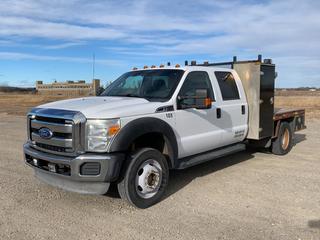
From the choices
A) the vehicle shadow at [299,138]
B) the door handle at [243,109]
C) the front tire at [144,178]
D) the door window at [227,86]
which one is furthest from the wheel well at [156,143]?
the vehicle shadow at [299,138]

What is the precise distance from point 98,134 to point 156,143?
1223mm

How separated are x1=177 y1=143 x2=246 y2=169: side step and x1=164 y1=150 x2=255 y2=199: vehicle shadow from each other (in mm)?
474

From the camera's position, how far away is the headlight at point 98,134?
4.76 m

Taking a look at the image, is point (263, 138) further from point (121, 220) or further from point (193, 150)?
point (121, 220)

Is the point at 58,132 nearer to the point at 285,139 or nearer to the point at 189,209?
the point at 189,209

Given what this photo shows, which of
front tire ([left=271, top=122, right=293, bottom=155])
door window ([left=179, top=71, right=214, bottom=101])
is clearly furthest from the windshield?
front tire ([left=271, top=122, right=293, bottom=155])

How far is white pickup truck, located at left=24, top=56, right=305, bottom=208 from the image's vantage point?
4.79 meters

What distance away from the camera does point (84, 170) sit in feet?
15.6

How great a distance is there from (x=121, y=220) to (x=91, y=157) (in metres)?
0.91

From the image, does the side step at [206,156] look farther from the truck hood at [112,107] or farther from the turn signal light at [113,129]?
the turn signal light at [113,129]

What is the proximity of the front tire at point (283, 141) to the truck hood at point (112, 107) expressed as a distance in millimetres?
4336

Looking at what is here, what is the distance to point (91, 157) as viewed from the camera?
4.74m

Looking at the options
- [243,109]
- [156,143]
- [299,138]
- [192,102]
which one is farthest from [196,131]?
[299,138]

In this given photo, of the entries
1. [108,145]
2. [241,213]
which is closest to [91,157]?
[108,145]
